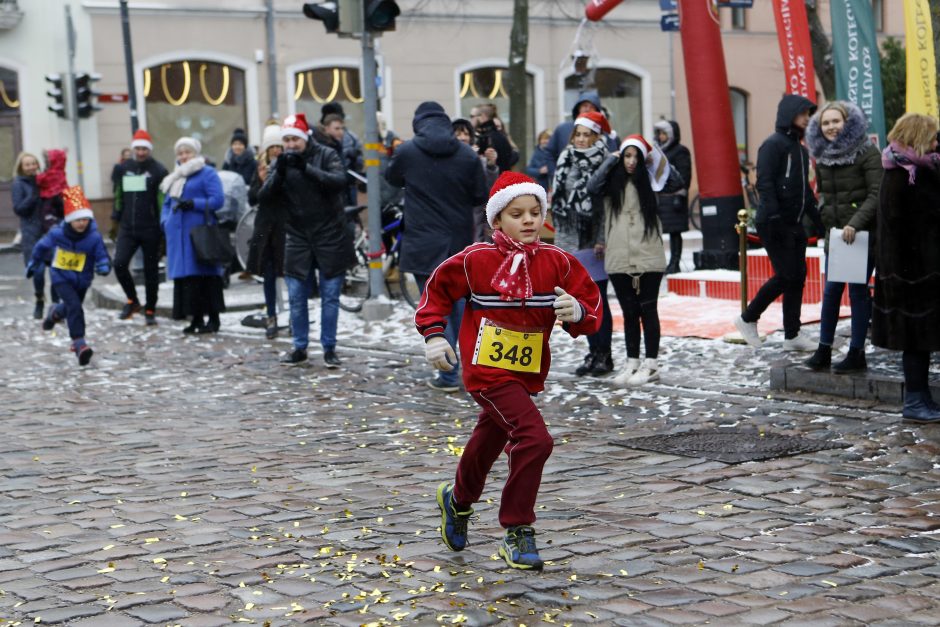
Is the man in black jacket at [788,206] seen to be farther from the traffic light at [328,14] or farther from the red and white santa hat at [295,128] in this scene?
the traffic light at [328,14]

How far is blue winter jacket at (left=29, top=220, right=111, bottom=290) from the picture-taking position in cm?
1263

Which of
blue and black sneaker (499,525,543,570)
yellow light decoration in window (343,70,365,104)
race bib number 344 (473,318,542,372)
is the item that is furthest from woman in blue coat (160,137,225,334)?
yellow light decoration in window (343,70,365,104)

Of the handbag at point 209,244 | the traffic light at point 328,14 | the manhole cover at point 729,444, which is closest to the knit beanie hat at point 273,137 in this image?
the handbag at point 209,244

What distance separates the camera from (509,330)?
5.80 meters

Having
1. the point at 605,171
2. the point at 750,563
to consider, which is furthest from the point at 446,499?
the point at 605,171

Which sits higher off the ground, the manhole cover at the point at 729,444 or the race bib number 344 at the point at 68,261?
the race bib number 344 at the point at 68,261

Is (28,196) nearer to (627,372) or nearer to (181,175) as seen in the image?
(181,175)

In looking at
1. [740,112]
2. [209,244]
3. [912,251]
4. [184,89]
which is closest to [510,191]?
[912,251]

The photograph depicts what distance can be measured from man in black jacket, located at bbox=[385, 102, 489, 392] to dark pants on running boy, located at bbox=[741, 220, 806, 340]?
2112 millimetres

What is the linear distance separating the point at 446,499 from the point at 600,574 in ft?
2.32

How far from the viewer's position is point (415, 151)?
11.0 m

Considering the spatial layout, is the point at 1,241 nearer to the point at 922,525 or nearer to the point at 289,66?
the point at 289,66

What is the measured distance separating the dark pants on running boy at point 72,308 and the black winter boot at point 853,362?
611 cm

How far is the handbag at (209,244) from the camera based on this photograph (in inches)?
561
